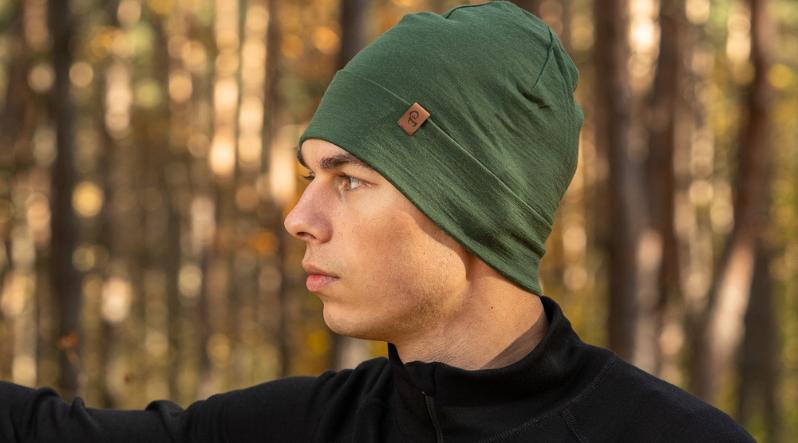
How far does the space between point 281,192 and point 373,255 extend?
16.2 meters

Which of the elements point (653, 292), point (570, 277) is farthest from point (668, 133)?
point (570, 277)

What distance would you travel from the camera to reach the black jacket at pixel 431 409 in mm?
2537

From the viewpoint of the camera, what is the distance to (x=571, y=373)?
2668 millimetres

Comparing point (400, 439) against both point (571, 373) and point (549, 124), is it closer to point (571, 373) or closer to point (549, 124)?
point (571, 373)

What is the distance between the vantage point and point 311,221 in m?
2.64

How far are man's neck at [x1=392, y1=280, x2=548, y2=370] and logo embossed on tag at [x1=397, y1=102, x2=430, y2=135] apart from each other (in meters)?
0.36

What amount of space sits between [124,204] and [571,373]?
33.8 metres

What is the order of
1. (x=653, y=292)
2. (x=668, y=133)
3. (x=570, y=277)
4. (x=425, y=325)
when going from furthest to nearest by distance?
(x=570, y=277) < (x=668, y=133) < (x=653, y=292) < (x=425, y=325)

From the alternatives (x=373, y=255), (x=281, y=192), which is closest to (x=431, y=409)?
(x=373, y=255)

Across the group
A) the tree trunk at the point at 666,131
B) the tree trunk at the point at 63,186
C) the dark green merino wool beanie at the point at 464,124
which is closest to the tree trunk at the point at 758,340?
the tree trunk at the point at 666,131

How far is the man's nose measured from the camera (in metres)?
2.64

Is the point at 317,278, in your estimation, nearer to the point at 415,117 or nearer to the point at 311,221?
the point at 311,221

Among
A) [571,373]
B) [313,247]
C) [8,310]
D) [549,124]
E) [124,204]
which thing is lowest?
[124,204]

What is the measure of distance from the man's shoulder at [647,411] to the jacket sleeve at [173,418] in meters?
0.64
